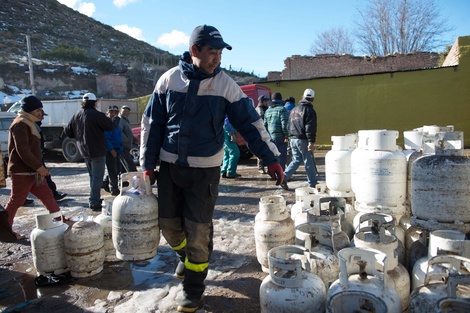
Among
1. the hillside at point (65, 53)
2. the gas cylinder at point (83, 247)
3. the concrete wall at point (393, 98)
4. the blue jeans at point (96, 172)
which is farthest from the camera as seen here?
the hillside at point (65, 53)

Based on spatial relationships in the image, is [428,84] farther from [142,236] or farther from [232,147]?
[142,236]

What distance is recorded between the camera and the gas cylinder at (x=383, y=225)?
2.85 m

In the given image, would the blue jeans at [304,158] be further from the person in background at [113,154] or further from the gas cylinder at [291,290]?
the gas cylinder at [291,290]

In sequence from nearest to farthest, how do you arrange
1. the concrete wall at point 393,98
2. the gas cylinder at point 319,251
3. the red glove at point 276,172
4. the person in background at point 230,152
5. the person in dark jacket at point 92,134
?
the gas cylinder at point 319,251 → the red glove at point 276,172 → the person in dark jacket at point 92,134 → the person in background at point 230,152 → the concrete wall at point 393,98

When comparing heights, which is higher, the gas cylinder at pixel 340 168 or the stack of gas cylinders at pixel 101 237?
the gas cylinder at pixel 340 168

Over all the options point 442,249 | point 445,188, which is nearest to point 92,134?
point 445,188

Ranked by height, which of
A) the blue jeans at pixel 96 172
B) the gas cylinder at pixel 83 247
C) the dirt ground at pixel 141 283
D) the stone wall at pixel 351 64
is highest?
the stone wall at pixel 351 64

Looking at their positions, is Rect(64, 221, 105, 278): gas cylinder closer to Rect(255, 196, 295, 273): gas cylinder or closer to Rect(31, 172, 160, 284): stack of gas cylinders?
Rect(31, 172, 160, 284): stack of gas cylinders

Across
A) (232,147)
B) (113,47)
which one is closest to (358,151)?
(232,147)

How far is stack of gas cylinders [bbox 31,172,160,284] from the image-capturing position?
3.06m

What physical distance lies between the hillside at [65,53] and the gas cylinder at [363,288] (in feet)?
90.9

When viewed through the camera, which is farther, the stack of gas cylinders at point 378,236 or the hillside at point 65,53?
the hillside at point 65,53

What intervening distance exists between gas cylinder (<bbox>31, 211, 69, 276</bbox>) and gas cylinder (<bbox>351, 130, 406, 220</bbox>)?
2.98m

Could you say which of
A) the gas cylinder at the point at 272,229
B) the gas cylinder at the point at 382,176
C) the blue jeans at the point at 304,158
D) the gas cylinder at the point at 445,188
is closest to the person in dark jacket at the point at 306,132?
the blue jeans at the point at 304,158
